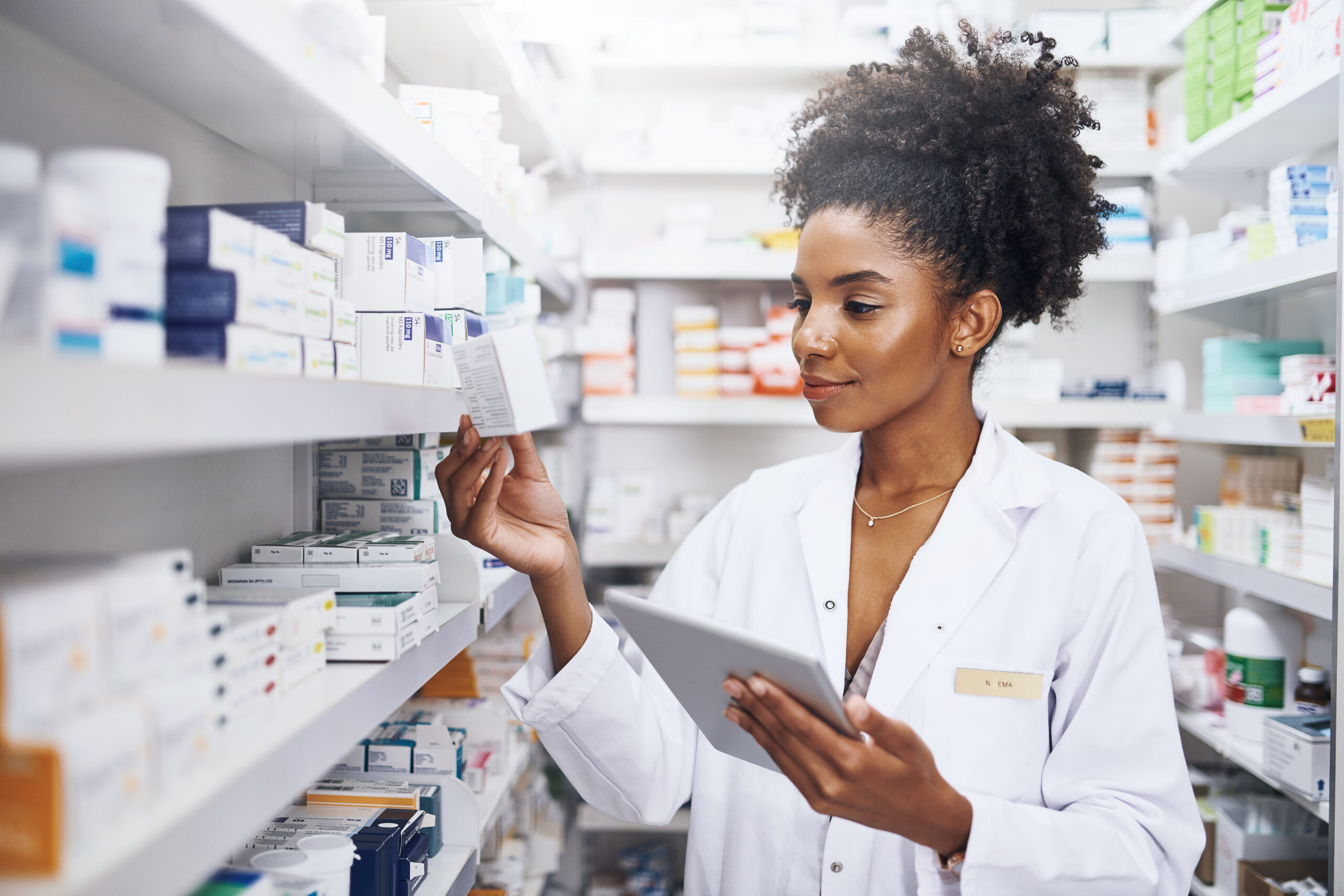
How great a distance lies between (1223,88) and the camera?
2.36 metres

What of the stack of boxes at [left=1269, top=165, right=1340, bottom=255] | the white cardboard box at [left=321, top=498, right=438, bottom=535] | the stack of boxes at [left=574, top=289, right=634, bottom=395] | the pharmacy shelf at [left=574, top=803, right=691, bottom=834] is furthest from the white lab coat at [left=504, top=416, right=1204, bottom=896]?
the pharmacy shelf at [left=574, top=803, right=691, bottom=834]

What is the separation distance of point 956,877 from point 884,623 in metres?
0.37

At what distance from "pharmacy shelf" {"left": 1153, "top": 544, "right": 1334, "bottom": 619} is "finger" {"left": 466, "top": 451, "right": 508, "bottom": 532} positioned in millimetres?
1784

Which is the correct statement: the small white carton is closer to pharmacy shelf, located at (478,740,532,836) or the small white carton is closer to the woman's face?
the woman's face

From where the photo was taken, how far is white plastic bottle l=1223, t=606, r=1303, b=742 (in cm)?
222

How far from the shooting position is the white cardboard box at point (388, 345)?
1199 mm

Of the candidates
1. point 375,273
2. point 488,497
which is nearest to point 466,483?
point 488,497

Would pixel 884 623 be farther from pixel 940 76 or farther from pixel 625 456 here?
pixel 625 456

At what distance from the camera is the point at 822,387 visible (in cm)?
135

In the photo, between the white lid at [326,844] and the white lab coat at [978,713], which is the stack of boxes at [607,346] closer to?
the white lab coat at [978,713]

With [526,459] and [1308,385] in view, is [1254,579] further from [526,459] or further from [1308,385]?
[526,459]

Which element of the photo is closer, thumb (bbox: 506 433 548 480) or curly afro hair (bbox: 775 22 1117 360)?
thumb (bbox: 506 433 548 480)

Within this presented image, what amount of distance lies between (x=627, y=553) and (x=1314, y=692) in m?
1.91

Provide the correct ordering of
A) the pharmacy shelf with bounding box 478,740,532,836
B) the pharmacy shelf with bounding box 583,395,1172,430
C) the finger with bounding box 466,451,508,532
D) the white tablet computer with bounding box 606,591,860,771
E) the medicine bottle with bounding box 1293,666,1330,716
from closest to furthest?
the white tablet computer with bounding box 606,591,860,771, the finger with bounding box 466,451,508,532, the pharmacy shelf with bounding box 478,740,532,836, the medicine bottle with bounding box 1293,666,1330,716, the pharmacy shelf with bounding box 583,395,1172,430
